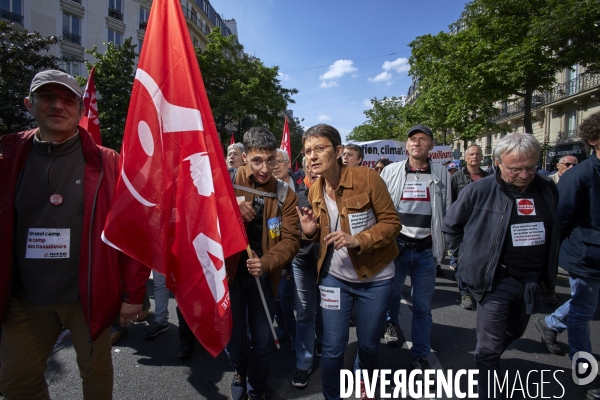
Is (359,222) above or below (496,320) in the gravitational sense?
above

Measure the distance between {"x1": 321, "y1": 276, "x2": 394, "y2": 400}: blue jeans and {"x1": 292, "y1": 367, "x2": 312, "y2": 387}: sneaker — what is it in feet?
1.69

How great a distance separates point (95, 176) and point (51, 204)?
25cm

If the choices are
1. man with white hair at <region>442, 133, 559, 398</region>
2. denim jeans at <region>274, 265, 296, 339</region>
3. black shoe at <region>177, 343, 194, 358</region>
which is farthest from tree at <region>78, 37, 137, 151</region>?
man with white hair at <region>442, 133, 559, 398</region>

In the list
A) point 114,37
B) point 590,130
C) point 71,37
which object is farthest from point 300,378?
point 114,37

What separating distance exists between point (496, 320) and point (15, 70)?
11405mm

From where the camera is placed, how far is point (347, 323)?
2.32m

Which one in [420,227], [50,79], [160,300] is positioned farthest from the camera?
[160,300]

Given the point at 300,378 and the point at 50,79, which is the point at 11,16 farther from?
the point at 300,378

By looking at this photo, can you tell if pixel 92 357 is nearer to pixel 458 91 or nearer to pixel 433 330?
pixel 433 330

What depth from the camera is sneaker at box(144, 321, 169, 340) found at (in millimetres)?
3641

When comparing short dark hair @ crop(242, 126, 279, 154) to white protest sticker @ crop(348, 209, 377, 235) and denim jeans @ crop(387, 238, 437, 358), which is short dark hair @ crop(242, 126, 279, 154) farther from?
denim jeans @ crop(387, 238, 437, 358)

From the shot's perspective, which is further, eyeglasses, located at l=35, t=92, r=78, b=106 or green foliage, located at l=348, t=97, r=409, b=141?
green foliage, located at l=348, t=97, r=409, b=141

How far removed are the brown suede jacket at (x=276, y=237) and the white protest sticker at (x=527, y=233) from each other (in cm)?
146

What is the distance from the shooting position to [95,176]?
1.91 metres
